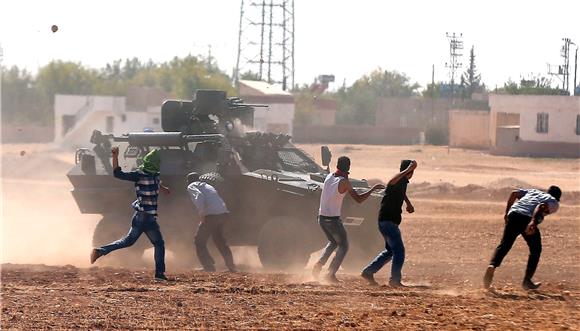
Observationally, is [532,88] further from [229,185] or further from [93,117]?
[229,185]

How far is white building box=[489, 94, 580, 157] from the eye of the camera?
60594mm

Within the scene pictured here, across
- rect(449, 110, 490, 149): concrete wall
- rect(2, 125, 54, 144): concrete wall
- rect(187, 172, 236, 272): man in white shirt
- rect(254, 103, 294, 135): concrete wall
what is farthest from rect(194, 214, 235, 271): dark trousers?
rect(2, 125, 54, 144): concrete wall

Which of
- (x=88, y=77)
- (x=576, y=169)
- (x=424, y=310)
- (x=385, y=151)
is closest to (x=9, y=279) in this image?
(x=424, y=310)

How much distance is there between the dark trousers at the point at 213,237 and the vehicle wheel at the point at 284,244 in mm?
730

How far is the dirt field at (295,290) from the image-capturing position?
448 inches

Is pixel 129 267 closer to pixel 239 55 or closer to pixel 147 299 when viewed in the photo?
pixel 147 299

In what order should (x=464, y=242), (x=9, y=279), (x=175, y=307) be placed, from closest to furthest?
(x=175, y=307), (x=9, y=279), (x=464, y=242)

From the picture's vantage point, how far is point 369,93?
10788cm

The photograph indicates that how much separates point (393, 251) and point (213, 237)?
2.98 metres

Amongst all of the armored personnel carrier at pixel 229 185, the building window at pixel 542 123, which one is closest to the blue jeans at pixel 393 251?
the armored personnel carrier at pixel 229 185

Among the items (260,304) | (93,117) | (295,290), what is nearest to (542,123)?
(93,117)

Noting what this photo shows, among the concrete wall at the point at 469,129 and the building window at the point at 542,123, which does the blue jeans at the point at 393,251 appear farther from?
the concrete wall at the point at 469,129

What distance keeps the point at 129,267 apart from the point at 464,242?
21.9 ft

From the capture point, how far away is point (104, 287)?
13633 mm
